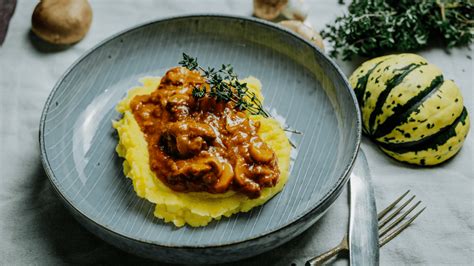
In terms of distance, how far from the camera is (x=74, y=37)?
4.97 meters

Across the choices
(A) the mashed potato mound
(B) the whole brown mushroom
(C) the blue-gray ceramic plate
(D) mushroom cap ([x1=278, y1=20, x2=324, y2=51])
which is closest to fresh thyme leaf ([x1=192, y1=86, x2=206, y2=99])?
(A) the mashed potato mound

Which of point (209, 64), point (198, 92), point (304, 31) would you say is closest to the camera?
point (198, 92)

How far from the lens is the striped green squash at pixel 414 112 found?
3959 mm

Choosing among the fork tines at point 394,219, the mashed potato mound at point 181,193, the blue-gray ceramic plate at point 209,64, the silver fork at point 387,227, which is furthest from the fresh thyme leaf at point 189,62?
the fork tines at point 394,219

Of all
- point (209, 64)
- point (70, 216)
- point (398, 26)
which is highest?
point (398, 26)

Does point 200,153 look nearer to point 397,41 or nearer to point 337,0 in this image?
point 397,41

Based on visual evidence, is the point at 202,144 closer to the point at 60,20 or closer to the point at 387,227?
the point at 387,227

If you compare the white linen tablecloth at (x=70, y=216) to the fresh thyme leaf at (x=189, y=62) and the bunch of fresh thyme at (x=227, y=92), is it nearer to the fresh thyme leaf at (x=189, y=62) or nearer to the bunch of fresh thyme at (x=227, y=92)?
the bunch of fresh thyme at (x=227, y=92)

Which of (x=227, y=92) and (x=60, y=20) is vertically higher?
(x=227, y=92)

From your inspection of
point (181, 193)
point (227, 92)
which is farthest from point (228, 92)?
point (181, 193)

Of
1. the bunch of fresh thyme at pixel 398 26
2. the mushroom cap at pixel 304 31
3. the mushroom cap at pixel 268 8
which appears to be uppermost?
the bunch of fresh thyme at pixel 398 26

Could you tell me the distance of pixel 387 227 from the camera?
12.2 feet

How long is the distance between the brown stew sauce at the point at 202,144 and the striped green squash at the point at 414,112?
40.0 inches

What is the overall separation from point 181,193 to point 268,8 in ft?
7.48
